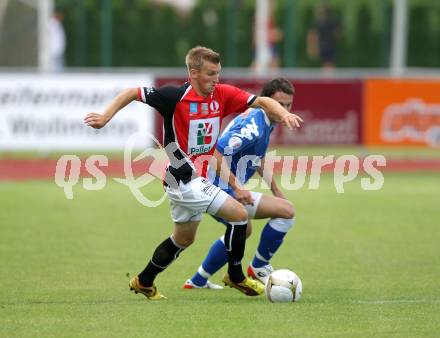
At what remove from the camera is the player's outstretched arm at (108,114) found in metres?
7.29

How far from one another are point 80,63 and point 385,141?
948 centimetres

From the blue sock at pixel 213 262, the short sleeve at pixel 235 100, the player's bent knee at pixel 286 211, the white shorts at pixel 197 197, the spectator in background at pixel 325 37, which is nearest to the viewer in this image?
the white shorts at pixel 197 197

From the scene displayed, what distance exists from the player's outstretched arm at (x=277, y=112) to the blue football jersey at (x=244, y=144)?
53cm

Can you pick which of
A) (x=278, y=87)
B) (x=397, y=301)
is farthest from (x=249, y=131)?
(x=397, y=301)

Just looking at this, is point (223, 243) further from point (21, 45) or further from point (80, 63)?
point (80, 63)

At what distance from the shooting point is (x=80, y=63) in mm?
25656

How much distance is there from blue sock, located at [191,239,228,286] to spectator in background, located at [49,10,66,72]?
16.6 metres

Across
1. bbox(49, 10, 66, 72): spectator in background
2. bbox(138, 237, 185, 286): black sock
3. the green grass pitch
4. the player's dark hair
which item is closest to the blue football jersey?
the player's dark hair

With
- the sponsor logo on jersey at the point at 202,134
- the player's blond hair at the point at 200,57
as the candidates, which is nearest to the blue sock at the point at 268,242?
the sponsor logo on jersey at the point at 202,134

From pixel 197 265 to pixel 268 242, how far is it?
157cm

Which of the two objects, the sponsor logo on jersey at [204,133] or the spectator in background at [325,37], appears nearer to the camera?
the sponsor logo on jersey at [204,133]

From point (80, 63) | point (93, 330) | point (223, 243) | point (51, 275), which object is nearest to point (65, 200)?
point (51, 275)

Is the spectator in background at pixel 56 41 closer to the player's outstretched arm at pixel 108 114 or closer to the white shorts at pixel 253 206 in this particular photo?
the white shorts at pixel 253 206

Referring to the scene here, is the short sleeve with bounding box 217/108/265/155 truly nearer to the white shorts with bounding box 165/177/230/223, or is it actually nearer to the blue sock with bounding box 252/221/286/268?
the white shorts with bounding box 165/177/230/223
